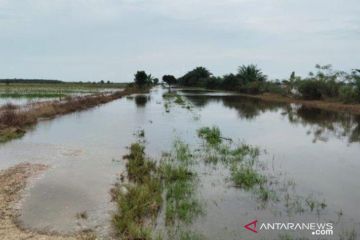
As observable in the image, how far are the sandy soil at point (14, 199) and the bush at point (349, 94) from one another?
2698 cm

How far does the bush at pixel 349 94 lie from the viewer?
30.2 metres

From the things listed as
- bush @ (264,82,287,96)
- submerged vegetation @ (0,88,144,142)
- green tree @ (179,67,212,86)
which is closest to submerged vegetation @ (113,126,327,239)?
submerged vegetation @ (0,88,144,142)

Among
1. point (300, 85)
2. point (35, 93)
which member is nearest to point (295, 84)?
point (300, 85)

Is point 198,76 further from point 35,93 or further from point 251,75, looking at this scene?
point 35,93

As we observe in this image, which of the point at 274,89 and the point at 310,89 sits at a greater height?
the point at 310,89

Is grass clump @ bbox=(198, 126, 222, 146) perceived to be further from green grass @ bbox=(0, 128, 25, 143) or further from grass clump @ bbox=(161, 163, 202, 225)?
green grass @ bbox=(0, 128, 25, 143)

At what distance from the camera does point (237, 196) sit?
25.3ft

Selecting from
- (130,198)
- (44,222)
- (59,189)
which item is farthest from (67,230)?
(59,189)

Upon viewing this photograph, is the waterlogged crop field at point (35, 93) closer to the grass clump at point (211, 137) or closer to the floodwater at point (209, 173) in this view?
the floodwater at point (209, 173)

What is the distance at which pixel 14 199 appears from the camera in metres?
7.21

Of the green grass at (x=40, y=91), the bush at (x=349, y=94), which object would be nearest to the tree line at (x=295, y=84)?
the bush at (x=349, y=94)

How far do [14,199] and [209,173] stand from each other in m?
4.59

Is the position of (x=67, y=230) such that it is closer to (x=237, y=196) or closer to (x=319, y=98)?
(x=237, y=196)

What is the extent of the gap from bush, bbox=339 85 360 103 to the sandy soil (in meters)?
27.0
